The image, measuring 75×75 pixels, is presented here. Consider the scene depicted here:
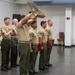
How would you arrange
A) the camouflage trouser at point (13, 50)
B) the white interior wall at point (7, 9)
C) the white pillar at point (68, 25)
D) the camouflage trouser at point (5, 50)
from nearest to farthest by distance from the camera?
the camouflage trouser at point (5, 50) < the camouflage trouser at point (13, 50) < the white interior wall at point (7, 9) < the white pillar at point (68, 25)

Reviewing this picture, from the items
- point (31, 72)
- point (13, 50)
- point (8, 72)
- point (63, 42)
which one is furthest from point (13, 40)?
point (63, 42)

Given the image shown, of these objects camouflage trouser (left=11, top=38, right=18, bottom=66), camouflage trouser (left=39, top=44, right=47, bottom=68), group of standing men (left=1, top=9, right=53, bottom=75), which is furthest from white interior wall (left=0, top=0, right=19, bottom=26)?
camouflage trouser (left=39, top=44, right=47, bottom=68)

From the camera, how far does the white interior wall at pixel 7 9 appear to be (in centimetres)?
1380

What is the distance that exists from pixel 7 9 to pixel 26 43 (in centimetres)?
958

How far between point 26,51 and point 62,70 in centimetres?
214

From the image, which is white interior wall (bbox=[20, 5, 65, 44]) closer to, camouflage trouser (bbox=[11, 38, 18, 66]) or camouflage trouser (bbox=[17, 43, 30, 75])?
camouflage trouser (bbox=[11, 38, 18, 66])

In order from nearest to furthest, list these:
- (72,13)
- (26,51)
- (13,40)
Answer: (26,51), (13,40), (72,13)

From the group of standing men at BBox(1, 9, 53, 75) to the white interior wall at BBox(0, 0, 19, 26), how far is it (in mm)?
6439

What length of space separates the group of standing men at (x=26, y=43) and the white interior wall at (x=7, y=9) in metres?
6.44

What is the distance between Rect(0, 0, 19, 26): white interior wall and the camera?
13.8 meters

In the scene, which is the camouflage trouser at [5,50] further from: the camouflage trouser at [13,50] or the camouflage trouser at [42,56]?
the camouflage trouser at [42,56]

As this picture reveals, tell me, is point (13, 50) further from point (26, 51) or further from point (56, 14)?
point (56, 14)

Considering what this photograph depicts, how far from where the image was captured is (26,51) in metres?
5.61

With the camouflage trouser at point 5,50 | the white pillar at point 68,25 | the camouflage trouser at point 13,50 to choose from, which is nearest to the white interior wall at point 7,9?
the white pillar at point 68,25
